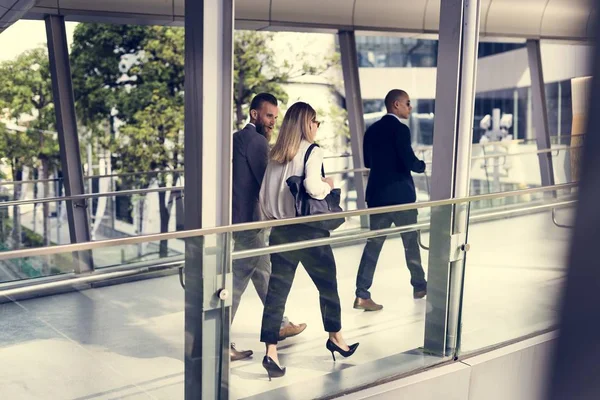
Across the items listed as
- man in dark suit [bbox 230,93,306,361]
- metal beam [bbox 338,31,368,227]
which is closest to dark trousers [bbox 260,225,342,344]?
man in dark suit [bbox 230,93,306,361]

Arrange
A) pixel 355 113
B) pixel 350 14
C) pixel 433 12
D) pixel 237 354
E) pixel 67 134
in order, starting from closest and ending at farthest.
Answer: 1. pixel 237 354
2. pixel 67 134
3. pixel 350 14
4. pixel 433 12
5. pixel 355 113

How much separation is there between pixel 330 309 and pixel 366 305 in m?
0.26

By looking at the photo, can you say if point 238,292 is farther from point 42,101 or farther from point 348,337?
point 42,101

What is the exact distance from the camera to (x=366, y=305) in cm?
466

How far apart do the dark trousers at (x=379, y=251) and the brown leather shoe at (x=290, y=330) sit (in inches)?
15.6

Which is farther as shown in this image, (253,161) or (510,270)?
(510,270)

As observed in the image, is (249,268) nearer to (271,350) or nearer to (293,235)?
(293,235)

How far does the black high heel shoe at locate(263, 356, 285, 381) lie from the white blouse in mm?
835

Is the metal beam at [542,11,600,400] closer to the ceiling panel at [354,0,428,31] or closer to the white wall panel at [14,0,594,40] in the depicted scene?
the white wall panel at [14,0,594,40]

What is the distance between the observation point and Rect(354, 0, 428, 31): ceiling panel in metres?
9.42

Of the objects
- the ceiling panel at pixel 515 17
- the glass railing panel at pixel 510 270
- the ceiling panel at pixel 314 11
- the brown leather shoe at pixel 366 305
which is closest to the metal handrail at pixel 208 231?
the glass railing panel at pixel 510 270

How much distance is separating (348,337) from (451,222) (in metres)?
1.06

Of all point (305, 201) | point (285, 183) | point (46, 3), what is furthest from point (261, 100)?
point (46, 3)

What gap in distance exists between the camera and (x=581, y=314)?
2.19 metres
